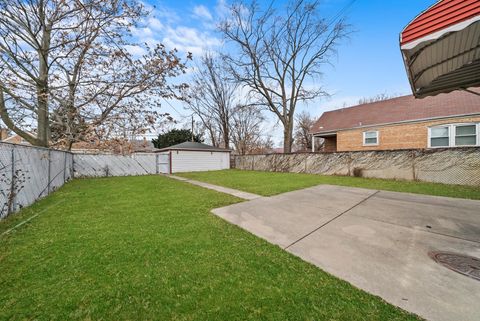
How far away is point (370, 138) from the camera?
14031mm

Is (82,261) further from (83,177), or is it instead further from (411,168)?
(83,177)

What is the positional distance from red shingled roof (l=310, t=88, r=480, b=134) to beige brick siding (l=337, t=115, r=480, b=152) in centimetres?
32

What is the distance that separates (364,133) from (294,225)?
13.4 metres

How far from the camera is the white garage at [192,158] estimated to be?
1716 cm

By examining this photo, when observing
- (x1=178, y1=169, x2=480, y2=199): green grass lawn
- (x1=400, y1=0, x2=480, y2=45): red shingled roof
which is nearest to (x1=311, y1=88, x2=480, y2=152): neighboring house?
(x1=178, y1=169, x2=480, y2=199): green grass lawn

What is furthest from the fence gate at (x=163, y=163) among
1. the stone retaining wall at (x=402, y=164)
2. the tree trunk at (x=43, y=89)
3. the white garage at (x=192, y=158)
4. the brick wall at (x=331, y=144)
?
the brick wall at (x=331, y=144)

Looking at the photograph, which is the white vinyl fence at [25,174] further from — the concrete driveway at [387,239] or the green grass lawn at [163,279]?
the concrete driveway at [387,239]

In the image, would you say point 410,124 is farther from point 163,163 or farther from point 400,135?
point 163,163

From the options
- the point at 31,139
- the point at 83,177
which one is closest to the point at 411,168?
the point at 31,139

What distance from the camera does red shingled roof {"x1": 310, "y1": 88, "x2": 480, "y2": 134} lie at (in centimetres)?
1114

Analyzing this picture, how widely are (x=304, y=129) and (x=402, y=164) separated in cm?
2027

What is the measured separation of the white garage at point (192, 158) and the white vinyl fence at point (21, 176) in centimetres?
997

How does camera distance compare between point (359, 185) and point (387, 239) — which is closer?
point (387, 239)

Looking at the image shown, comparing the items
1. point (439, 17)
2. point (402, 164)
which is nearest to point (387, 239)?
point (439, 17)
